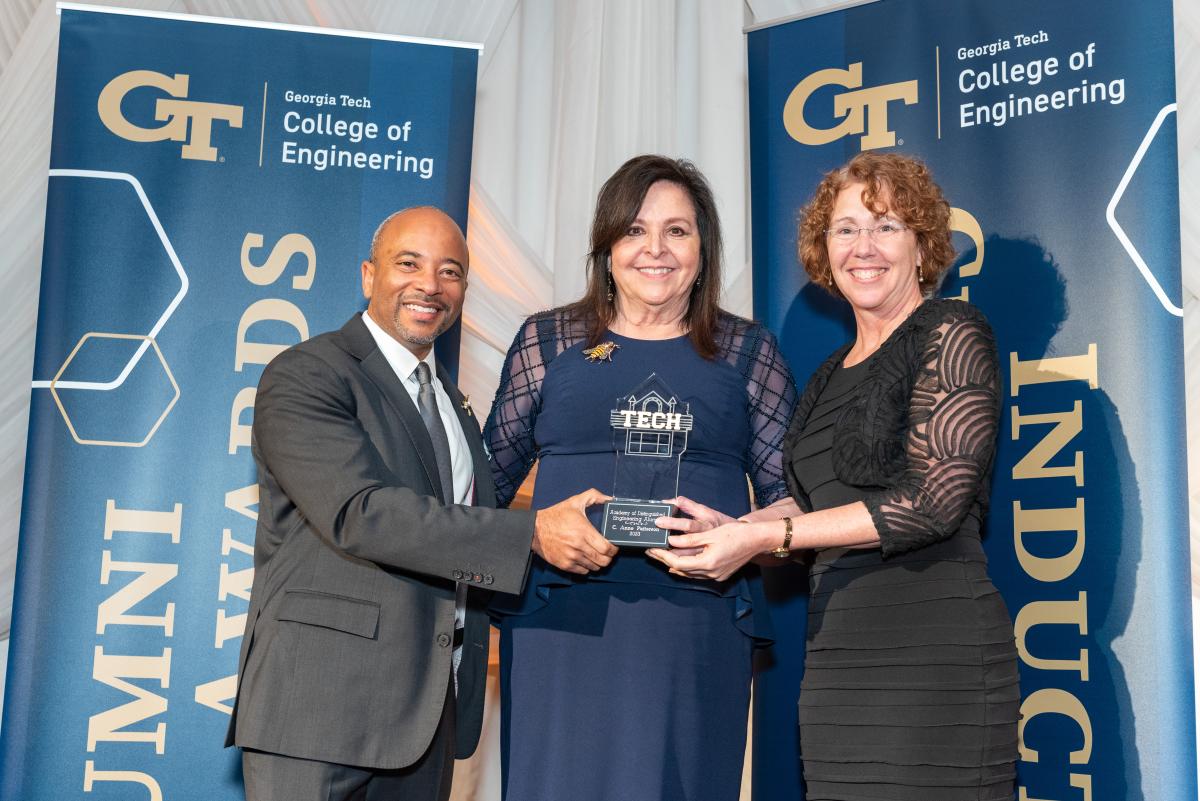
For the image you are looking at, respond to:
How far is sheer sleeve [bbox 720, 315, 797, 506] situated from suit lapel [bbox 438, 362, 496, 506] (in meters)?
0.62

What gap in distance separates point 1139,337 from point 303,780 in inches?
91.7

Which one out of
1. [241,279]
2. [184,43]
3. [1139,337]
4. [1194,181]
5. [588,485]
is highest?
[184,43]

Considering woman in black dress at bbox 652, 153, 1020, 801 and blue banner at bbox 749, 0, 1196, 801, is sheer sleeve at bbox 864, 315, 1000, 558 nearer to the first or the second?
woman in black dress at bbox 652, 153, 1020, 801

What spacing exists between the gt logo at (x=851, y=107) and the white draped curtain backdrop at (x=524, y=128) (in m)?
0.67

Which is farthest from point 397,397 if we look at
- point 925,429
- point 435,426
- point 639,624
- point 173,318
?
point 173,318

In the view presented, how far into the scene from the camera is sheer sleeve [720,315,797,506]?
2.81 meters

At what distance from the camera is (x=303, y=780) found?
229 cm

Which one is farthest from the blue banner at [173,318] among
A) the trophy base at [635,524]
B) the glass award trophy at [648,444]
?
the trophy base at [635,524]

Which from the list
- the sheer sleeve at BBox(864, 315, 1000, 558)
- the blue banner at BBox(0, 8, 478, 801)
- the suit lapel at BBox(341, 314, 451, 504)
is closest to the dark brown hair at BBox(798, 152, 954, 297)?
the sheer sleeve at BBox(864, 315, 1000, 558)

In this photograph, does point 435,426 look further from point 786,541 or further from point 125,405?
point 125,405

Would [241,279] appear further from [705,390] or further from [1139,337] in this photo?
[1139,337]

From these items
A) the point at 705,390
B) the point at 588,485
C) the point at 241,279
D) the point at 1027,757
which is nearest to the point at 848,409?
the point at 705,390

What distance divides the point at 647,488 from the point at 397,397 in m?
0.58

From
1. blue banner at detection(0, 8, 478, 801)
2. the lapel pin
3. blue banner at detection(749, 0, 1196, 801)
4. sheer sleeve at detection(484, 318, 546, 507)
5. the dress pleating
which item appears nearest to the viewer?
the dress pleating
